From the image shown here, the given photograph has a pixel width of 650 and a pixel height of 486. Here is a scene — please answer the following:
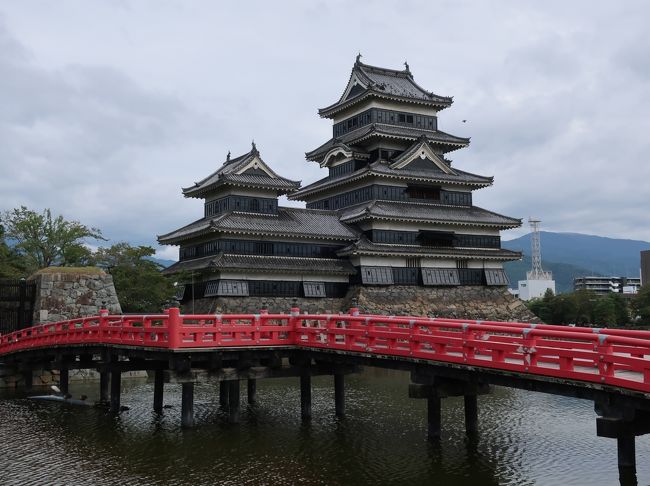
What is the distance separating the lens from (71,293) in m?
38.1

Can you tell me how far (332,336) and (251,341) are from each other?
2734 mm

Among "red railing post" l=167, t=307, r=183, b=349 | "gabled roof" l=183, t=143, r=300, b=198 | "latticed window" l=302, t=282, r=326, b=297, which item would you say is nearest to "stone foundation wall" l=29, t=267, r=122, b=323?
"gabled roof" l=183, t=143, r=300, b=198

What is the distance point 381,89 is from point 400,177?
937 cm

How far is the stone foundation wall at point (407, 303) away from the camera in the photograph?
4691 cm

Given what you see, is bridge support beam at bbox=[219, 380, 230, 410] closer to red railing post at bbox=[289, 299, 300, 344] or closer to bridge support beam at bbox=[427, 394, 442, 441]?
red railing post at bbox=[289, 299, 300, 344]

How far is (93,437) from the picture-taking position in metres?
21.7

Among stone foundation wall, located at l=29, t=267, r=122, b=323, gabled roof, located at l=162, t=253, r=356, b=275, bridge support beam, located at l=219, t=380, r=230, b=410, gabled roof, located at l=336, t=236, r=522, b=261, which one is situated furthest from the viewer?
gabled roof, located at l=336, t=236, r=522, b=261

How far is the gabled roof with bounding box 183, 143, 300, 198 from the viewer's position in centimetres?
4834

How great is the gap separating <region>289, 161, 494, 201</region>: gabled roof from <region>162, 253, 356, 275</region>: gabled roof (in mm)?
7358

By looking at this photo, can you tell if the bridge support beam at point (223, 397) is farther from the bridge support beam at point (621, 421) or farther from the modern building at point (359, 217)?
the modern building at point (359, 217)

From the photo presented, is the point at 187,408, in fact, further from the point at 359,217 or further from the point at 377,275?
the point at 359,217

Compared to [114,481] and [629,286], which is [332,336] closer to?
[114,481]

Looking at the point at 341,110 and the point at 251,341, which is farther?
the point at 341,110

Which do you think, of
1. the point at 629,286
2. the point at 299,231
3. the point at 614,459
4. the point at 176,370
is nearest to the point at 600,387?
the point at 614,459
